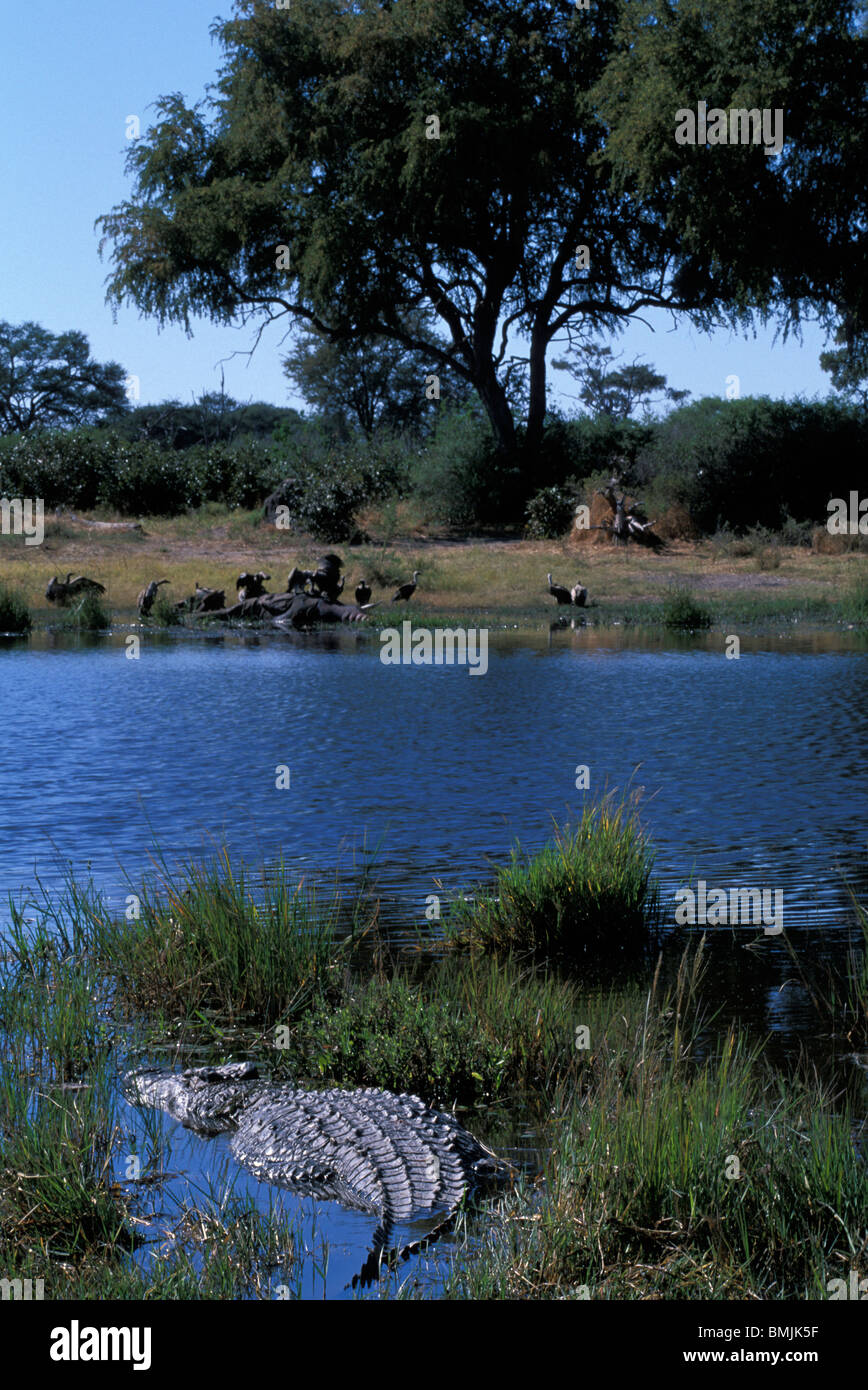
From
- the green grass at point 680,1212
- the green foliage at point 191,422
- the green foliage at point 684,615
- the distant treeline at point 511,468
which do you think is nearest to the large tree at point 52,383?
the green foliage at point 191,422

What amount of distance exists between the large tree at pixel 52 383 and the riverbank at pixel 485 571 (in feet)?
131

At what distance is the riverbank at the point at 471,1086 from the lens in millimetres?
4473

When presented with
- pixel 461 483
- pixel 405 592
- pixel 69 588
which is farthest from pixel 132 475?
pixel 405 592

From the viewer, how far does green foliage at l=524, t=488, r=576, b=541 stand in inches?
1524

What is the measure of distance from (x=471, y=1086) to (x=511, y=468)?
120 feet

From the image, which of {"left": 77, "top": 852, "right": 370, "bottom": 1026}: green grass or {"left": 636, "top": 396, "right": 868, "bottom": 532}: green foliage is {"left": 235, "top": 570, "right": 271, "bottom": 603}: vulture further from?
{"left": 77, "top": 852, "right": 370, "bottom": 1026}: green grass

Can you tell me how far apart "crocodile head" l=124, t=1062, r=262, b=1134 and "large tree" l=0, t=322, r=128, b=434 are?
238 ft

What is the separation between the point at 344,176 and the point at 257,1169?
120 ft

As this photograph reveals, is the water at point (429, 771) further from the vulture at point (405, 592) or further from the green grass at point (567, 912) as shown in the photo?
the vulture at point (405, 592)

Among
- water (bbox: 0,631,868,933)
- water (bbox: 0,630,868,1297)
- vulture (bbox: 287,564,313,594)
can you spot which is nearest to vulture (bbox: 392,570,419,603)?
vulture (bbox: 287,564,313,594)

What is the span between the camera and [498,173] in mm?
38156

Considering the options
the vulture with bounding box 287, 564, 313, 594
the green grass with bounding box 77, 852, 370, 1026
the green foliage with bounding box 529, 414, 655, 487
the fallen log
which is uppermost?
the green foliage with bounding box 529, 414, 655, 487

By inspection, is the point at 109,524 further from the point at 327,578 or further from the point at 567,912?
the point at 567,912

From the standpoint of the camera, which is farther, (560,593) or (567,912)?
(560,593)
